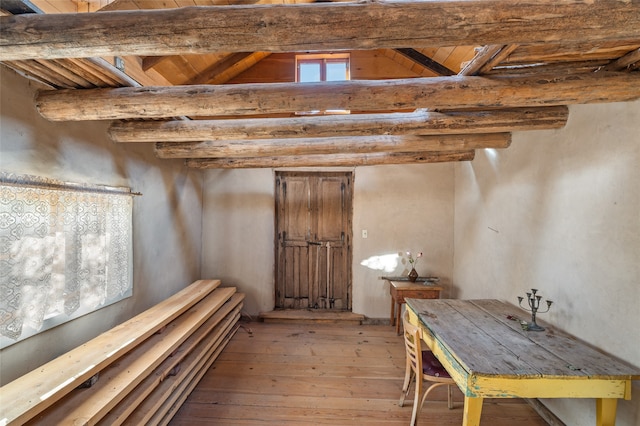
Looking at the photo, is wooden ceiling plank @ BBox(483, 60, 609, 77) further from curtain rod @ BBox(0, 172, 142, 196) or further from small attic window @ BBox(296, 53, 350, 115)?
curtain rod @ BBox(0, 172, 142, 196)

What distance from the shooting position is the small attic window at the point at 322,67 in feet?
13.7

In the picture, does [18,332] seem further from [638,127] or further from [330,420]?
[638,127]

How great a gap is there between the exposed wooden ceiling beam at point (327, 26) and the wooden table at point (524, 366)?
5.41ft

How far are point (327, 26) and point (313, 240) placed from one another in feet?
11.5

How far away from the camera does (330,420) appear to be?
2.25m

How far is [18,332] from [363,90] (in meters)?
2.48

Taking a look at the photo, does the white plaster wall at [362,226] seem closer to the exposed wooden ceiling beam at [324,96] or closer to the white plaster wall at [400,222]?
the white plaster wall at [400,222]

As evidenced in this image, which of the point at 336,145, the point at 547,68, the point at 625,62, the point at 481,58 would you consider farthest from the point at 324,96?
the point at 625,62

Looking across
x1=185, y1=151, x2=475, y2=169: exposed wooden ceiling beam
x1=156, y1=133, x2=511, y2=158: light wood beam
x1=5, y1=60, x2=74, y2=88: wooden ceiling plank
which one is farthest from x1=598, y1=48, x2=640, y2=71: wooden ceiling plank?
x1=5, y1=60, x2=74, y2=88: wooden ceiling plank

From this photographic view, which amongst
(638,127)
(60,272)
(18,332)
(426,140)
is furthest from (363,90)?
(18,332)

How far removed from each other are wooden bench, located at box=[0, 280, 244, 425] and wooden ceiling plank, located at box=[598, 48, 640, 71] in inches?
137

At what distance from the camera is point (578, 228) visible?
207 centimetres

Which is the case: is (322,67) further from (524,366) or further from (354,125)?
(524,366)

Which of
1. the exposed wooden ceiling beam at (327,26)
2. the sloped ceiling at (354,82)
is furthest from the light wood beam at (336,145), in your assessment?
the exposed wooden ceiling beam at (327,26)
